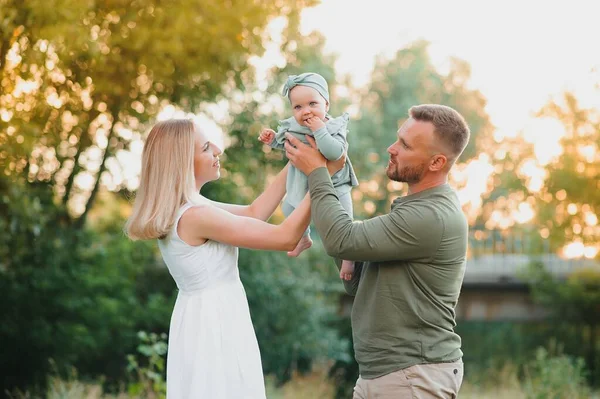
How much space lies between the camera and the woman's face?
3.53m

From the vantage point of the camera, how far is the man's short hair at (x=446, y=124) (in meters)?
3.24

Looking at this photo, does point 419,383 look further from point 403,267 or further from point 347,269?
point 347,269

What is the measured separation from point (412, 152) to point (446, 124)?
17cm

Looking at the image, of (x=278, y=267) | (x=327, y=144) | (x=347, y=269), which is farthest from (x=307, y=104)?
(x=278, y=267)

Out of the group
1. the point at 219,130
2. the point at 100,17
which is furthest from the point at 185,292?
the point at 219,130

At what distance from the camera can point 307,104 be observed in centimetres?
343

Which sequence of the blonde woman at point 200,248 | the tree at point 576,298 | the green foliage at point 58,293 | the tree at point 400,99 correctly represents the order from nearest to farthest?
the blonde woman at point 200,248 < the green foliage at point 58,293 < the tree at point 576,298 < the tree at point 400,99

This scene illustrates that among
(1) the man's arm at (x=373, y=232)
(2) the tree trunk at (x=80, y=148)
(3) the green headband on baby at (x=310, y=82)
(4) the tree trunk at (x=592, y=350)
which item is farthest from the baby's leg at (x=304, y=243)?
(4) the tree trunk at (x=592, y=350)

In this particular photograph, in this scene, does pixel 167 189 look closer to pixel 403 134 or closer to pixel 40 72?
pixel 403 134

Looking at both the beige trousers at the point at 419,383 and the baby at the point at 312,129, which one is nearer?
the beige trousers at the point at 419,383

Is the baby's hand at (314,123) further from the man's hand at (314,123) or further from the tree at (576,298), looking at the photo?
the tree at (576,298)

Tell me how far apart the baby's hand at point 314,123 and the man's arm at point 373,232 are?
9.8 inches

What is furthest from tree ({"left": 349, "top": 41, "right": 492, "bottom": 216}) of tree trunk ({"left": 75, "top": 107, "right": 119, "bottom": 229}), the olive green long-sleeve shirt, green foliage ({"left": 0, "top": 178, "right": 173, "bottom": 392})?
the olive green long-sleeve shirt

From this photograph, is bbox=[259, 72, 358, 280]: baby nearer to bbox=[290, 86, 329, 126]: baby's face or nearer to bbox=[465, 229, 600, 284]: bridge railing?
bbox=[290, 86, 329, 126]: baby's face
